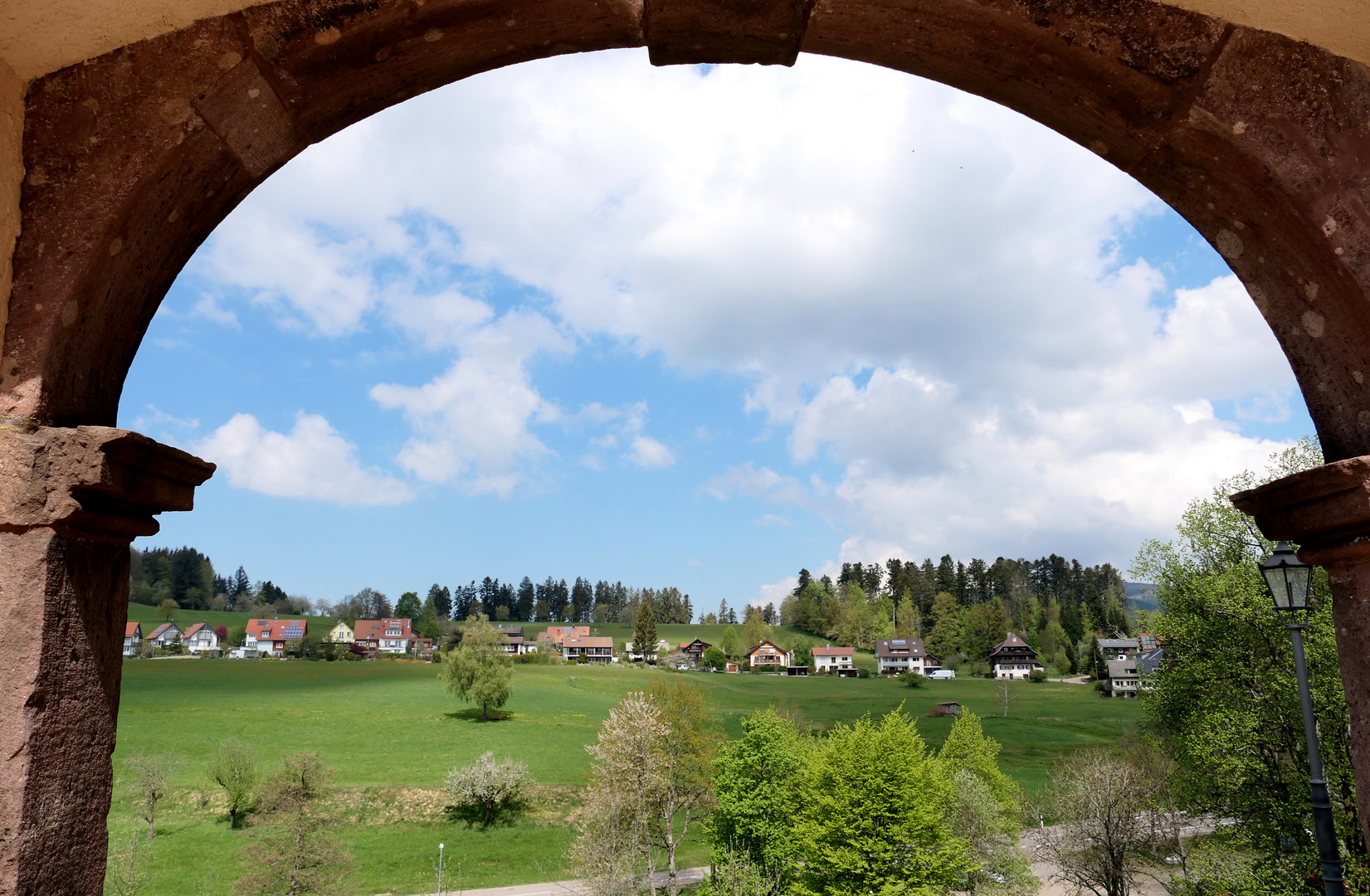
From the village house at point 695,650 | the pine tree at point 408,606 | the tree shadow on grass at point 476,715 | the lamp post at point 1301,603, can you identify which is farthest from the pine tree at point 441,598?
the lamp post at point 1301,603

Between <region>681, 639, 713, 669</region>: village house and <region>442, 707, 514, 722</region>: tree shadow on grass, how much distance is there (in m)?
57.4

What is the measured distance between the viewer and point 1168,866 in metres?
26.6

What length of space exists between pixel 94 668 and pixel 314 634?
122 metres

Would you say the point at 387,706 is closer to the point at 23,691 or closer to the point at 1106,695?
the point at 23,691

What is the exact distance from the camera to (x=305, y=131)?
322cm

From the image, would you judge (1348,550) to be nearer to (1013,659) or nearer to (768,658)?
(1013,659)

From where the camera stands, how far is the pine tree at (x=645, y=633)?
110 m

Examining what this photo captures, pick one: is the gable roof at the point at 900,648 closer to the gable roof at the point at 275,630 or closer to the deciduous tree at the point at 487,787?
the deciduous tree at the point at 487,787

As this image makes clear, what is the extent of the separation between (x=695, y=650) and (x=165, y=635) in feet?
230

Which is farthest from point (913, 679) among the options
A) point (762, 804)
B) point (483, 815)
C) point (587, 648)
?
point (762, 804)

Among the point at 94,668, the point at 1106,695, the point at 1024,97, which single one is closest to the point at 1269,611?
the point at 1024,97

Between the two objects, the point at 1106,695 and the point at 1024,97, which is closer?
the point at 1024,97

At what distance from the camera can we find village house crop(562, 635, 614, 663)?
110750 millimetres

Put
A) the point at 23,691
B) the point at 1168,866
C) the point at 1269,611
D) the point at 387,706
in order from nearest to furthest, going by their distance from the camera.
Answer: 1. the point at 23,691
2. the point at 1269,611
3. the point at 1168,866
4. the point at 387,706
